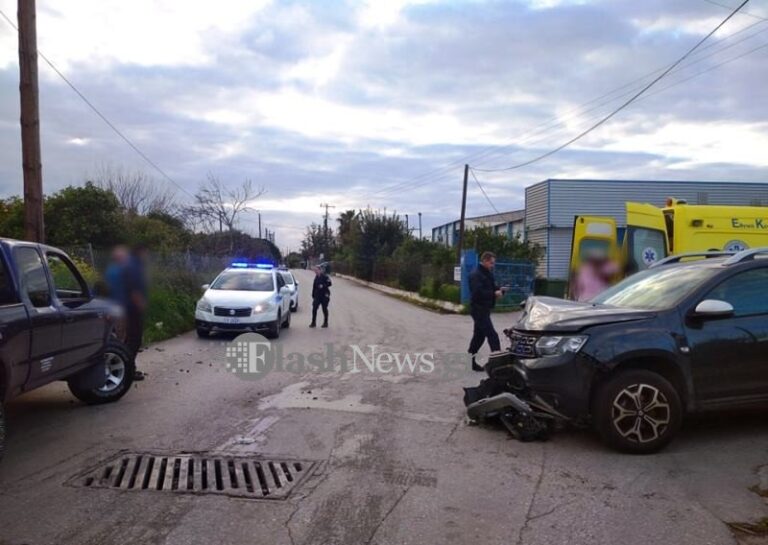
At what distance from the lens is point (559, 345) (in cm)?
611

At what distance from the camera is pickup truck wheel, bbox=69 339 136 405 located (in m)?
7.82

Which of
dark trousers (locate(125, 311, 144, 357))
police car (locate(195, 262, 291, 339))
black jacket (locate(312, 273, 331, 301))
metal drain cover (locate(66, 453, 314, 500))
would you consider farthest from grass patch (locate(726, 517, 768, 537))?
black jacket (locate(312, 273, 331, 301))

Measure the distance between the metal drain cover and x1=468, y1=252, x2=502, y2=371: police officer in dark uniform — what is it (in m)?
5.22

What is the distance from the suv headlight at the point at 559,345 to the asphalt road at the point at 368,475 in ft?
2.73

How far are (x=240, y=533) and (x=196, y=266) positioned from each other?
1917 centimetres

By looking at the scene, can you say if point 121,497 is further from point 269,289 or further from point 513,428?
point 269,289

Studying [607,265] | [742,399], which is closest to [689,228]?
[607,265]

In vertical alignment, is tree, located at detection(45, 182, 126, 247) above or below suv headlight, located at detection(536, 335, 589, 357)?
above

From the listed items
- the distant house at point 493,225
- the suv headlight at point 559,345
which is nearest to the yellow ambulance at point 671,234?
the suv headlight at point 559,345

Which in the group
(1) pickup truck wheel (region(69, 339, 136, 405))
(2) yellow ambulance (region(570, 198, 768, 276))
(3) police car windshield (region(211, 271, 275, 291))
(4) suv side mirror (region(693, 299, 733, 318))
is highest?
(2) yellow ambulance (region(570, 198, 768, 276))

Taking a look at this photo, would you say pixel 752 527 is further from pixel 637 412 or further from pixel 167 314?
pixel 167 314

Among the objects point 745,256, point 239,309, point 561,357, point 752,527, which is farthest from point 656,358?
point 239,309

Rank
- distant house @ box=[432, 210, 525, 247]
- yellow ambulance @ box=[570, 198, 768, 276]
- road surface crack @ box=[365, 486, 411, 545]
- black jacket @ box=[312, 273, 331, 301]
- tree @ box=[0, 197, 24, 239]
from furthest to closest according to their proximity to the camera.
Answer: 1. distant house @ box=[432, 210, 525, 247]
2. tree @ box=[0, 197, 24, 239]
3. black jacket @ box=[312, 273, 331, 301]
4. yellow ambulance @ box=[570, 198, 768, 276]
5. road surface crack @ box=[365, 486, 411, 545]

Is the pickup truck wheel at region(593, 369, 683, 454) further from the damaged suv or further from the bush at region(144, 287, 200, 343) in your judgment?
the bush at region(144, 287, 200, 343)
